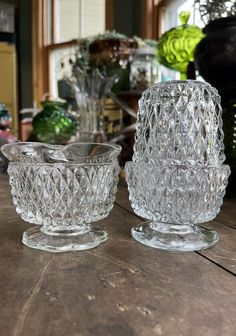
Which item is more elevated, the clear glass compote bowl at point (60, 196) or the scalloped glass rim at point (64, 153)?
the scalloped glass rim at point (64, 153)

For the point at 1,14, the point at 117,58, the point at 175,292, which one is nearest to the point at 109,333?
the point at 175,292

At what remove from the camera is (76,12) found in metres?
3.41

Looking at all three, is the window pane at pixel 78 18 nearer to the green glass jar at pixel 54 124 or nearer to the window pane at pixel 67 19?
the window pane at pixel 67 19

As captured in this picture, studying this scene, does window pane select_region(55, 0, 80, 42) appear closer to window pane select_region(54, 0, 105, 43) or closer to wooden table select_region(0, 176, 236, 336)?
window pane select_region(54, 0, 105, 43)

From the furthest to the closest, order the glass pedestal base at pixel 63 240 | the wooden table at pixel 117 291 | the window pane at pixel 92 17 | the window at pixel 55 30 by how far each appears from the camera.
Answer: the window at pixel 55 30, the window pane at pixel 92 17, the glass pedestal base at pixel 63 240, the wooden table at pixel 117 291

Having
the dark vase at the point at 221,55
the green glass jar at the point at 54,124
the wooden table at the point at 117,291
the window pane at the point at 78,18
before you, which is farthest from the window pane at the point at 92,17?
the wooden table at the point at 117,291

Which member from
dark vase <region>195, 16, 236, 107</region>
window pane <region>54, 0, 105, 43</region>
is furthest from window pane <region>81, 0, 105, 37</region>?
dark vase <region>195, 16, 236, 107</region>

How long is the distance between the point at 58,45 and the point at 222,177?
10.8 ft

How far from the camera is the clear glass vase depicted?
5.87 feet

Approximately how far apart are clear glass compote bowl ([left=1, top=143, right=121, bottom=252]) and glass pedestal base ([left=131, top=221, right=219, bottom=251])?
0.17 ft

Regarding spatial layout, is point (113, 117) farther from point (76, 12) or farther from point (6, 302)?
point (6, 302)

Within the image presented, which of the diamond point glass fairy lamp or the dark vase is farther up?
the dark vase

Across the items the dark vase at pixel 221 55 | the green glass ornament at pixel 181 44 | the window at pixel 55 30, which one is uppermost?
the window at pixel 55 30

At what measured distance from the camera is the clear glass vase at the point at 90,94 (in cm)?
179
